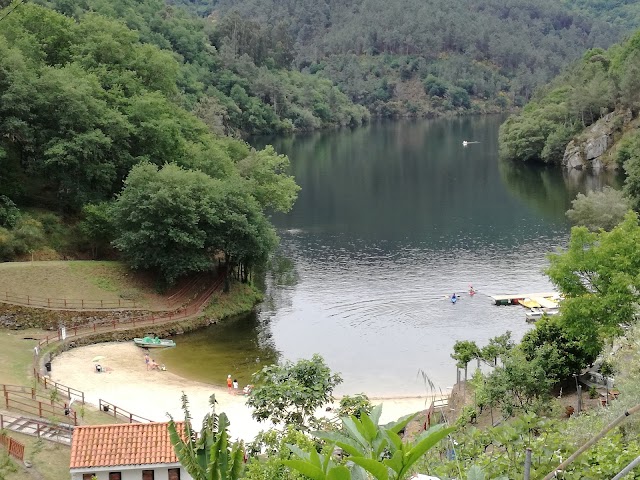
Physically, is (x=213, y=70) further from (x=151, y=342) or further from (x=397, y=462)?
(x=397, y=462)

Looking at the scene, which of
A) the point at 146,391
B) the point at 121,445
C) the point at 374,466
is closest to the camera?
the point at 374,466

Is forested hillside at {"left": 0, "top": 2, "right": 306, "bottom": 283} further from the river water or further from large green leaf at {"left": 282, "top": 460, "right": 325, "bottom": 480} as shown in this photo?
large green leaf at {"left": 282, "top": 460, "right": 325, "bottom": 480}

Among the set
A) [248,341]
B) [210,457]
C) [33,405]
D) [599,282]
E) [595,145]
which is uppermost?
[595,145]

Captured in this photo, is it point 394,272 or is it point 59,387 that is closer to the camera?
point 59,387

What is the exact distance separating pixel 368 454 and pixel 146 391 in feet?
115

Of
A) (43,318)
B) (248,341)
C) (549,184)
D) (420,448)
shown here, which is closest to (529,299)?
(248,341)

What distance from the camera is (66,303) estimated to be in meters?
53.0

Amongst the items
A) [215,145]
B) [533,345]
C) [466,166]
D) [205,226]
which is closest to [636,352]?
[533,345]

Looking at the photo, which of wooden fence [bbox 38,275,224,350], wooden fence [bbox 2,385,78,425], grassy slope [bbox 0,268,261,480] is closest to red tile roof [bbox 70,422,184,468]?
wooden fence [bbox 2,385,78,425]

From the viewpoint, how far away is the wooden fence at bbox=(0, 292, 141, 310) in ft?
170

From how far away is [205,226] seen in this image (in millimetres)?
58344

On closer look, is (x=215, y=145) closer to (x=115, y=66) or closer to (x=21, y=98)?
(x=115, y=66)

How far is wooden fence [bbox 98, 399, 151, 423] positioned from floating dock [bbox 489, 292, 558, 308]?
3162 centimetres

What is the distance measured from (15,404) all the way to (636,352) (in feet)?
80.1
